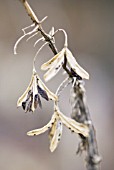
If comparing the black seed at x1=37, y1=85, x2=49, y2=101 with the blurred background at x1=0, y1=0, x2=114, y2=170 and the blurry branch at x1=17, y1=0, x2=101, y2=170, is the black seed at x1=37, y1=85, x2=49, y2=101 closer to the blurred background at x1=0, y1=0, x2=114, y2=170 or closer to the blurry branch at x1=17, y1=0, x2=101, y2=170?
the blurry branch at x1=17, y1=0, x2=101, y2=170

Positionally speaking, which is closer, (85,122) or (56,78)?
(85,122)

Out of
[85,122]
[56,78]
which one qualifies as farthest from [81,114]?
[56,78]

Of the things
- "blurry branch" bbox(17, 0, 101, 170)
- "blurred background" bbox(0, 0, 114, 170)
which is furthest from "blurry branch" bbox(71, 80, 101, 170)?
"blurred background" bbox(0, 0, 114, 170)

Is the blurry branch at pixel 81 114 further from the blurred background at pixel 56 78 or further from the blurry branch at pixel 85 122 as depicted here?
the blurred background at pixel 56 78

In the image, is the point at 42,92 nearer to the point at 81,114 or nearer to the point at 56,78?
the point at 81,114

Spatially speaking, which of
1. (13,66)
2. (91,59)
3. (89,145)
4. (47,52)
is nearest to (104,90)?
(91,59)

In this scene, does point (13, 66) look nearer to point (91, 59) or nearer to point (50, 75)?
point (91, 59)

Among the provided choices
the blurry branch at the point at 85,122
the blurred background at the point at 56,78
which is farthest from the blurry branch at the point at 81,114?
the blurred background at the point at 56,78

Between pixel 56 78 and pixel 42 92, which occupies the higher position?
pixel 56 78

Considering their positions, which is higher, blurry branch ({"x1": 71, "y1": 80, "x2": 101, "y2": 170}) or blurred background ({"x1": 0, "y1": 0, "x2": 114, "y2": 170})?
blurred background ({"x1": 0, "y1": 0, "x2": 114, "y2": 170})
